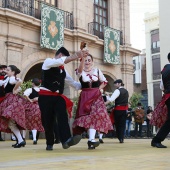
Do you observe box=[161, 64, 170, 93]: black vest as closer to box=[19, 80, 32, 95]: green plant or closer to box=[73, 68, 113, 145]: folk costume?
box=[73, 68, 113, 145]: folk costume

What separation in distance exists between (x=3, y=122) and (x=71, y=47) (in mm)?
10210

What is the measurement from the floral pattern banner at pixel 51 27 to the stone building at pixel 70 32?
1.06ft

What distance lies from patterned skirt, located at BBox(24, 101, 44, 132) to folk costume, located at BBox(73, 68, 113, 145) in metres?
2.38

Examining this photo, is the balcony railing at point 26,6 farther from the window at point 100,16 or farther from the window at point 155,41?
the window at point 155,41

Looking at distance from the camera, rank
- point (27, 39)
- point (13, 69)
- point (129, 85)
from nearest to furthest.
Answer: point (13, 69) < point (27, 39) < point (129, 85)

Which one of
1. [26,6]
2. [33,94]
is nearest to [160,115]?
[33,94]

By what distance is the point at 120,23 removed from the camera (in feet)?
65.9

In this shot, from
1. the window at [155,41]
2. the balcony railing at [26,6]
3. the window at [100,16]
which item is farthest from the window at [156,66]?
the balcony railing at [26,6]

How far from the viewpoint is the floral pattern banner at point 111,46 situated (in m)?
18.3

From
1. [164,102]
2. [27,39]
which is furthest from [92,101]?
[27,39]

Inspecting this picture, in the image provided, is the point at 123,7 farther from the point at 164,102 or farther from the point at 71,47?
the point at 164,102

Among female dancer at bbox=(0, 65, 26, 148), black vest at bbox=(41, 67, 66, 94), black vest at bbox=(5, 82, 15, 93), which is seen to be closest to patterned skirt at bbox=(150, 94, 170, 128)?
black vest at bbox=(41, 67, 66, 94)

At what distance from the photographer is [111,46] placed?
60.9 ft

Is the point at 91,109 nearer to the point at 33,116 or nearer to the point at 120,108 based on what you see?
the point at 33,116
